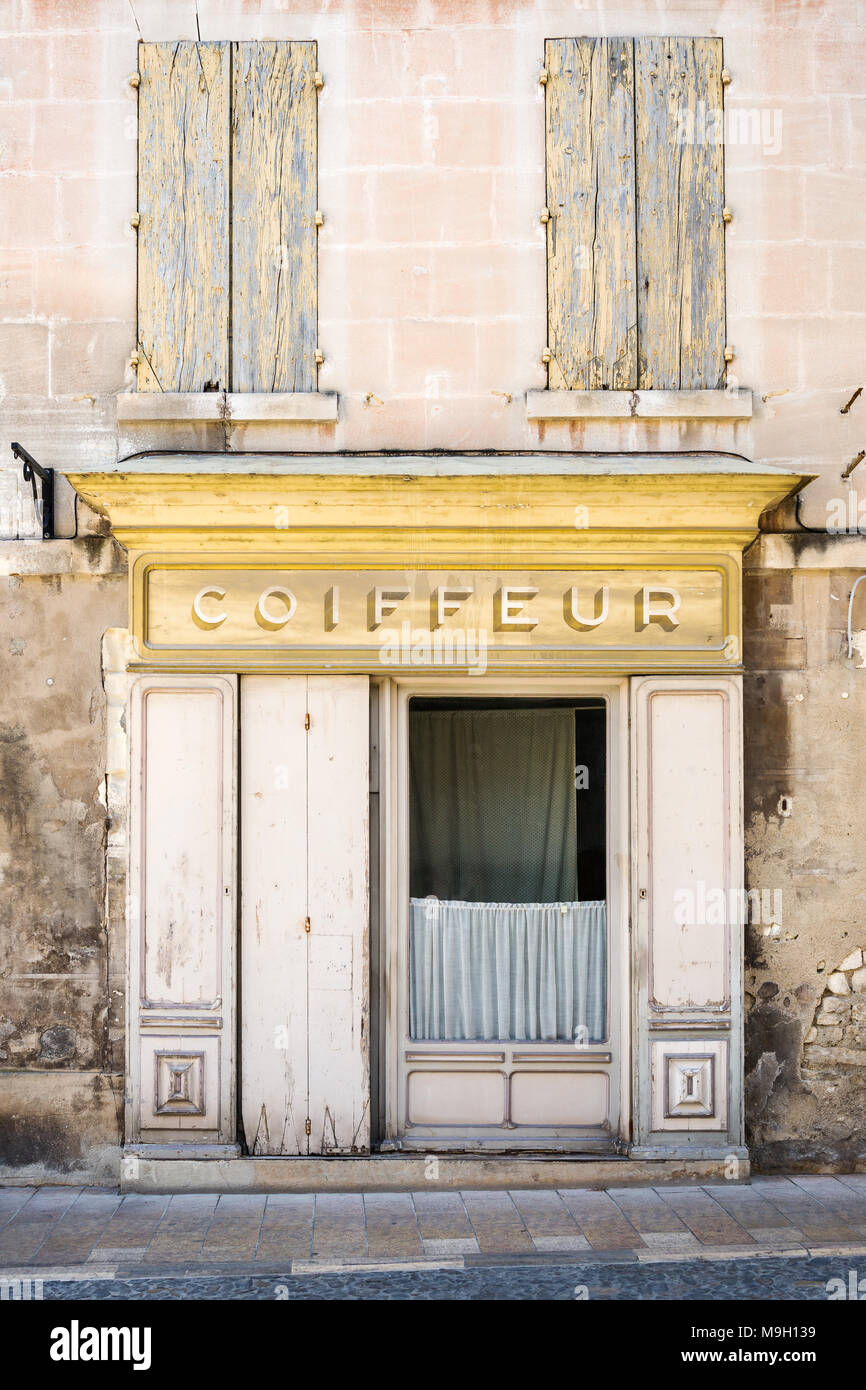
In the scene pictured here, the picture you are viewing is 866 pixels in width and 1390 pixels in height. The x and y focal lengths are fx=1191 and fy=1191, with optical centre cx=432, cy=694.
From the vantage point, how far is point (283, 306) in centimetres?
711

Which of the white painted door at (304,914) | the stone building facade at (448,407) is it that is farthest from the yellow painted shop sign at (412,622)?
the white painted door at (304,914)

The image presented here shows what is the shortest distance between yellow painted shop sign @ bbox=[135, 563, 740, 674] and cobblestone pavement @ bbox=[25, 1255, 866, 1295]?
3.11 meters

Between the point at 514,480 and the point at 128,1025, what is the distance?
12.4ft

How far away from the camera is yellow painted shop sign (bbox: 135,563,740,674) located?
268 inches

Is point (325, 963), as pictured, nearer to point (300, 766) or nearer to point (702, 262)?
point (300, 766)

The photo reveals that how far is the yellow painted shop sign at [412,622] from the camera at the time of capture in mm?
6812

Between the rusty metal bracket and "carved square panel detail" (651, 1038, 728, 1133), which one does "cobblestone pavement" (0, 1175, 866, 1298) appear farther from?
the rusty metal bracket

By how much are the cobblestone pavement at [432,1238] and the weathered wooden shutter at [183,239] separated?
4.66m

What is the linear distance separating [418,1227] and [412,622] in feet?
10.6

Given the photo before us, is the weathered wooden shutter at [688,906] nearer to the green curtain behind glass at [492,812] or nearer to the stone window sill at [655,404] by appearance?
the green curtain behind glass at [492,812]

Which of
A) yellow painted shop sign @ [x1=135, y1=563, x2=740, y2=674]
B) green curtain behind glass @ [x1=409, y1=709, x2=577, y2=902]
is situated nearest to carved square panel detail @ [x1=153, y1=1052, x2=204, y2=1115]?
green curtain behind glass @ [x1=409, y1=709, x2=577, y2=902]

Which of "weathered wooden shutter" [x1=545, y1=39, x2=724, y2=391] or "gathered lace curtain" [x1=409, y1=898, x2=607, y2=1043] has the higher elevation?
"weathered wooden shutter" [x1=545, y1=39, x2=724, y2=391]

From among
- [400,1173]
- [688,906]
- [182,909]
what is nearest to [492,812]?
[688,906]

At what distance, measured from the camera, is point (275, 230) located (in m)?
7.11
